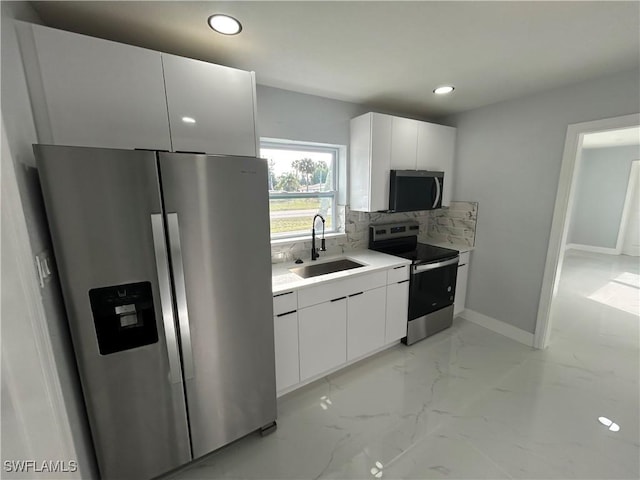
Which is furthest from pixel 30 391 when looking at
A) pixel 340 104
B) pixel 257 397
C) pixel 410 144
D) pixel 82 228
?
pixel 410 144

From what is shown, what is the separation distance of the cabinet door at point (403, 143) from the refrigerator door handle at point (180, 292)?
212 cm

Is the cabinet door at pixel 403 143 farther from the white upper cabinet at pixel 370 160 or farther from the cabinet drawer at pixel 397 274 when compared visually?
the cabinet drawer at pixel 397 274

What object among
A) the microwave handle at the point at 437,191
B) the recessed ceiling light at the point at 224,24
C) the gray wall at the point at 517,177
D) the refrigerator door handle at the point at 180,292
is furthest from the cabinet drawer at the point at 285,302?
the gray wall at the point at 517,177

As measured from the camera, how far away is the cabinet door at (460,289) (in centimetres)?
301

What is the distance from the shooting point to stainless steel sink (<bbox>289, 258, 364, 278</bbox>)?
93.1 inches

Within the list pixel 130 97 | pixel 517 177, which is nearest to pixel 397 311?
pixel 517 177

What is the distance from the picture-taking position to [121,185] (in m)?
1.11

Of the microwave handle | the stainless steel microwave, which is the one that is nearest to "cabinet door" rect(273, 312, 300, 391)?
the stainless steel microwave

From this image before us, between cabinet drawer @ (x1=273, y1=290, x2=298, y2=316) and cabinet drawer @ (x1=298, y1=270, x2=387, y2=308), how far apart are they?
0.04 metres

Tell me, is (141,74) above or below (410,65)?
below

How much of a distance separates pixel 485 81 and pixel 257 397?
2918mm

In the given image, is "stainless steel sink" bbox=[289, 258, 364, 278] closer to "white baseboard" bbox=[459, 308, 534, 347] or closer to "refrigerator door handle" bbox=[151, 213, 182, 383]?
"refrigerator door handle" bbox=[151, 213, 182, 383]

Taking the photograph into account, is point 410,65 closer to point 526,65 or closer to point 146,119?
point 526,65

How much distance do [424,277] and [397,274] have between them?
359 millimetres
